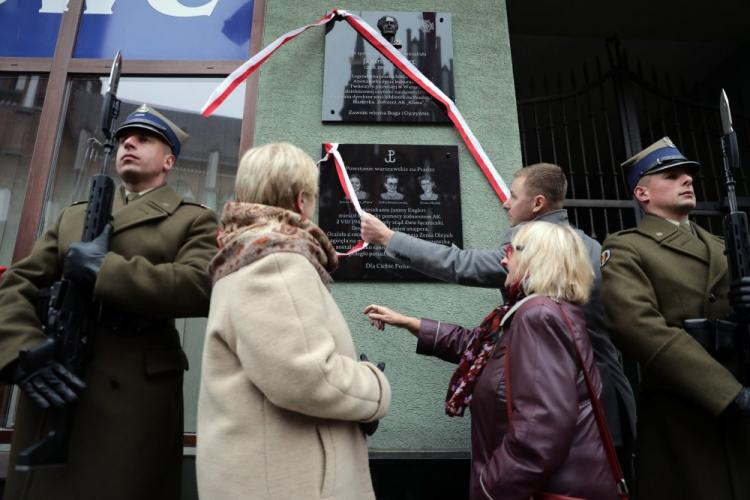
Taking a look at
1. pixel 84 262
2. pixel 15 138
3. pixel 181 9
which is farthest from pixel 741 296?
pixel 15 138

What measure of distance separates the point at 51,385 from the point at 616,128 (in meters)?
7.97

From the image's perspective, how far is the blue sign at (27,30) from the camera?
3.88m

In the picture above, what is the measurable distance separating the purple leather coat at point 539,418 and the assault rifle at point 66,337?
1325 millimetres

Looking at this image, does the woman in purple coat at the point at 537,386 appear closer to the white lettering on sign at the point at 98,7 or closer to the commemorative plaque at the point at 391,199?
the commemorative plaque at the point at 391,199

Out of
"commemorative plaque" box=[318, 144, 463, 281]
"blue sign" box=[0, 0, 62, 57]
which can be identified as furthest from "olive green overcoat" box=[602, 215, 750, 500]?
"blue sign" box=[0, 0, 62, 57]

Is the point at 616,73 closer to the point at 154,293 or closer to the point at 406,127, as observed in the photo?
the point at 406,127

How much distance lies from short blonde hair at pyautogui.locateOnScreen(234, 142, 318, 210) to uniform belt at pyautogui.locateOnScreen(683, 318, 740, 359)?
1580 millimetres

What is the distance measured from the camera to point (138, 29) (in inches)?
156

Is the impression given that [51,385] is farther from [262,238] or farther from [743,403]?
[743,403]

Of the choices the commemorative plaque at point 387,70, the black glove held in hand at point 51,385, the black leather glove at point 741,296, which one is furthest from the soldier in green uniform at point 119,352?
the black leather glove at point 741,296

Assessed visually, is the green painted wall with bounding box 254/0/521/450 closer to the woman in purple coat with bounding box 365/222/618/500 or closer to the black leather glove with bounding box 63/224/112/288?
the woman in purple coat with bounding box 365/222/618/500

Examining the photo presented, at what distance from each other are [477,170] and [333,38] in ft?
4.50

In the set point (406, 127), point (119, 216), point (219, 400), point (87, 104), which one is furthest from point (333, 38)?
point (219, 400)

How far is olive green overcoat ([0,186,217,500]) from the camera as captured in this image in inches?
70.1
